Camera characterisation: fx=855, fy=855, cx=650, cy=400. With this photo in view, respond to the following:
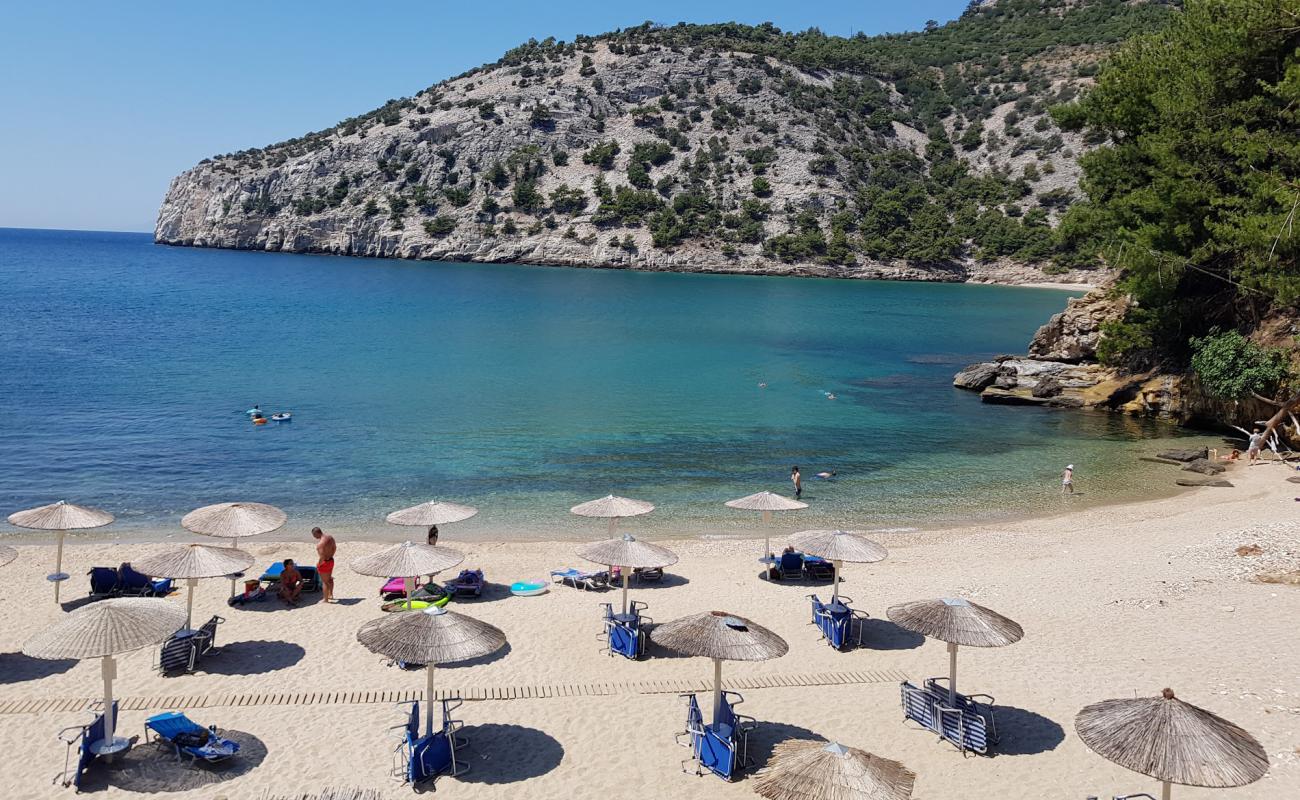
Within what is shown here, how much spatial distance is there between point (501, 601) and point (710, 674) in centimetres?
504

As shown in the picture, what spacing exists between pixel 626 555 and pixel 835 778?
732cm

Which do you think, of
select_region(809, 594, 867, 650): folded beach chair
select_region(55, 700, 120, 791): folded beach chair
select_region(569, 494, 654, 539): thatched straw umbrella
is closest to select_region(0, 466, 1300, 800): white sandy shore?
select_region(55, 700, 120, 791): folded beach chair

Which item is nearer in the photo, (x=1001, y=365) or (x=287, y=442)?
(x=287, y=442)

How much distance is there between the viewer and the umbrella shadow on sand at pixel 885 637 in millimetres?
14852

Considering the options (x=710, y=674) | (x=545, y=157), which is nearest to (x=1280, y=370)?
(x=710, y=674)

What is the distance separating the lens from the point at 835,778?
26.7ft

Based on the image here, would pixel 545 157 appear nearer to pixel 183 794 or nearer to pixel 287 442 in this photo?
pixel 287 442

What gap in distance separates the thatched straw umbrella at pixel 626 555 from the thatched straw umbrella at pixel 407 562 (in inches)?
94.8

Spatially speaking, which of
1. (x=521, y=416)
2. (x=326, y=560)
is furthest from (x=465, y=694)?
(x=521, y=416)

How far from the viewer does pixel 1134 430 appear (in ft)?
123

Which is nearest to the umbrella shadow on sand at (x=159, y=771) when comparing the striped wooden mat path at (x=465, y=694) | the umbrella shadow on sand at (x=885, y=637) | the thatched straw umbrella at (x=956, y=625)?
the striped wooden mat path at (x=465, y=694)

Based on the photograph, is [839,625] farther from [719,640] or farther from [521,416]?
[521,416]

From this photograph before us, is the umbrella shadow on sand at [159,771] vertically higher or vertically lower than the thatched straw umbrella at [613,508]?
lower

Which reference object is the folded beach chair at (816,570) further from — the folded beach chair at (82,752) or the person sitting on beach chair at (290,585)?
the folded beach chair at (82,752)
